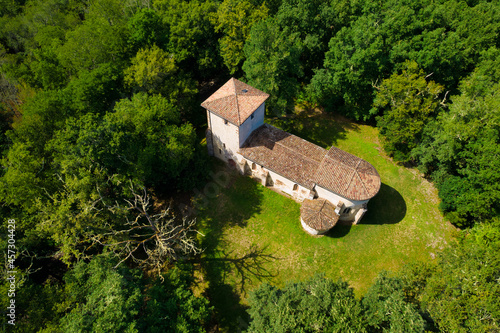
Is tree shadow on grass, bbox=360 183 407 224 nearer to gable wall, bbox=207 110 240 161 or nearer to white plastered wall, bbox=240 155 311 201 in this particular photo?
Answer: white plastered wall, bbox=240 155 311 201

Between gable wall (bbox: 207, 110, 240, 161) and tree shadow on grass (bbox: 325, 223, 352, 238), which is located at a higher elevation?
gable wall (bbox: 207, 110, 240, 161)

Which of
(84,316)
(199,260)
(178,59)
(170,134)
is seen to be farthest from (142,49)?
(84,316)

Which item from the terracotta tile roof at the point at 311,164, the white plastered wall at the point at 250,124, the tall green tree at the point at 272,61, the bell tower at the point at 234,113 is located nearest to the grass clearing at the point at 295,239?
the terracotta tile roof at the point at 311,164

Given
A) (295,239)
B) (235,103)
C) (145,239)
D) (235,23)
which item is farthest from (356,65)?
(145,239)

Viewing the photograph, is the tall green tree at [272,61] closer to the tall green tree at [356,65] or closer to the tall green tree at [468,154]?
the tall green tree at [356,65]

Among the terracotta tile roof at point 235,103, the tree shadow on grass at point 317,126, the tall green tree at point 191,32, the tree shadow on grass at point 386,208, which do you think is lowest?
the tree shadow on grass at point 386,208

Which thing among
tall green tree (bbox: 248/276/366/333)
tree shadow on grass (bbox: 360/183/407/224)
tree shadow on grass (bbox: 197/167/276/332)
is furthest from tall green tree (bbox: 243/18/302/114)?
tall green tree (bbox: 248/276/366/333)

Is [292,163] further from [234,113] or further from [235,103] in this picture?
[235,103]

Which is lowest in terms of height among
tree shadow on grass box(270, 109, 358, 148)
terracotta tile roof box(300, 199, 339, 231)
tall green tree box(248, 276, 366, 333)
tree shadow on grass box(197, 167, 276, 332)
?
tree shadow on grass box(197, 167, 276, 332)
